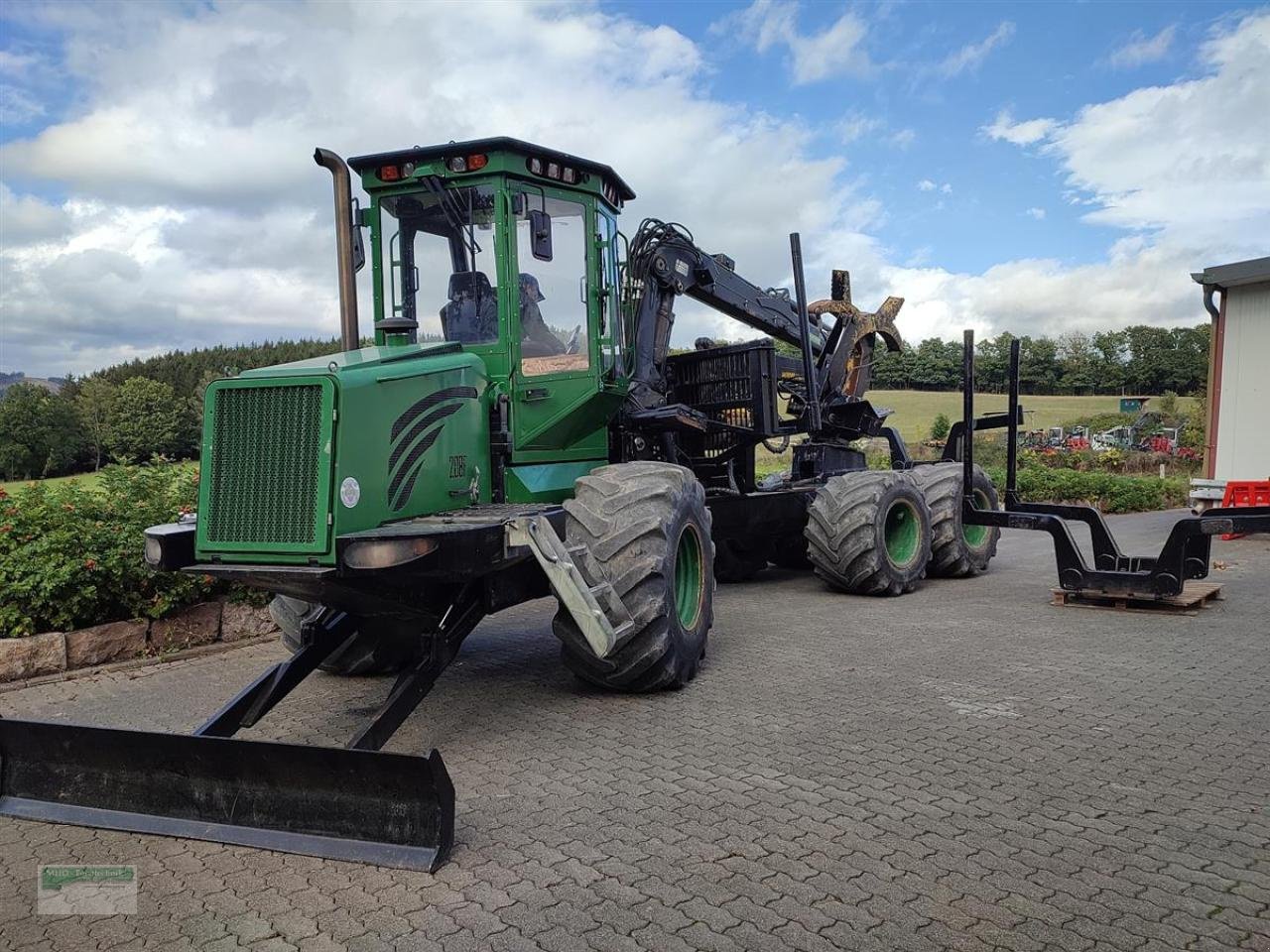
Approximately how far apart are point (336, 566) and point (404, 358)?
1371mm

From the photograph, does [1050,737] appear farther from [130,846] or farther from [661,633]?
[130,846]

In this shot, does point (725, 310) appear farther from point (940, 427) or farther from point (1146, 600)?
point (940, 427)

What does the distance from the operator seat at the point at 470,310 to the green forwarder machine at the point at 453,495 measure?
2 centimetres

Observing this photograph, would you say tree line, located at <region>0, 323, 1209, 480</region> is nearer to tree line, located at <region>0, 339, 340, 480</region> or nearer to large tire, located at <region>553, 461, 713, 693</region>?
tree line, located at <region>0, 339, 340, 480</region>

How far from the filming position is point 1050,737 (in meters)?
5.02

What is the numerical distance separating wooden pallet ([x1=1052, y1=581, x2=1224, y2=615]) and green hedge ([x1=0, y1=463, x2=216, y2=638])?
7.32 metres

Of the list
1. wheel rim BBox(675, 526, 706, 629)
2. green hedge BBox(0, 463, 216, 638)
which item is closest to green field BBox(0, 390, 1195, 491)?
wheel rim BBox(675, 526, 706, 629)

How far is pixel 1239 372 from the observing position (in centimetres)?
1440

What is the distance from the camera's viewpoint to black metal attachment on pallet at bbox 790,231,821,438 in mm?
9484

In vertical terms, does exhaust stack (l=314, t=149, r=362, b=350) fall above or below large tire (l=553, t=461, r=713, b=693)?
above

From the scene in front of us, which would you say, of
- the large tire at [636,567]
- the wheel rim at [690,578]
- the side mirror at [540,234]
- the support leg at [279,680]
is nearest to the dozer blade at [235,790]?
the support leg at [279,680]

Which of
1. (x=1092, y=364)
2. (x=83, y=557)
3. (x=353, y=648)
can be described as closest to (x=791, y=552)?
(x=353, y=648)

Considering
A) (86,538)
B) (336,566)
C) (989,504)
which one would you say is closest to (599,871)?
(336,566)

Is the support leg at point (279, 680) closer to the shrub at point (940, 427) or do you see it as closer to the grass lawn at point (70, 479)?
the grass lawn at point (70, 479)
